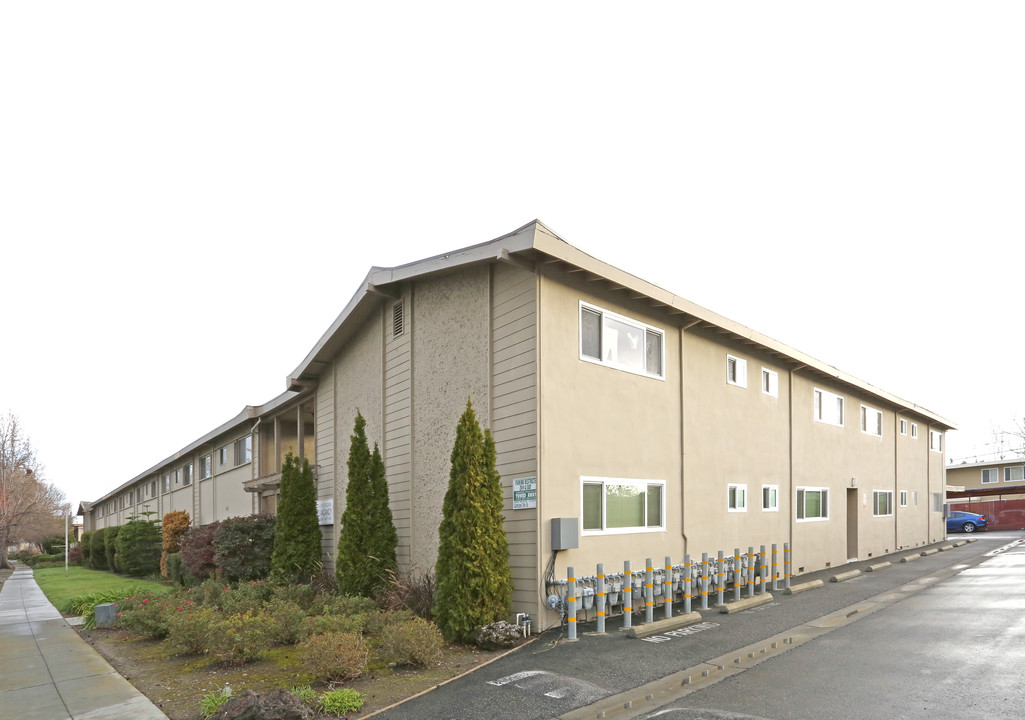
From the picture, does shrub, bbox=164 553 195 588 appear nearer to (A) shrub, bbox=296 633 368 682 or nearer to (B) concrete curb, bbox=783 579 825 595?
(A) shrub, bbox=296 633 368 682

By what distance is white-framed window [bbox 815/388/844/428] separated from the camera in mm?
22078

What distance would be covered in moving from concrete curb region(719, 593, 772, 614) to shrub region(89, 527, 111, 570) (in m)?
32.7

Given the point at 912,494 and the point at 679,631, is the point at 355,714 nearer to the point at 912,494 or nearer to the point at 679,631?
the point at 679,631

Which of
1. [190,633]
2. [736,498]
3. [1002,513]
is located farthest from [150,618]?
[1002,513]

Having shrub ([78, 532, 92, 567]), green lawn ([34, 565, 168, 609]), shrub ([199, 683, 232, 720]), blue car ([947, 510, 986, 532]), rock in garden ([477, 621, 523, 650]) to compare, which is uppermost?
shrub ([199, 683, 232, 720])

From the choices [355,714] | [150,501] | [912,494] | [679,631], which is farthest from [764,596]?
[150,501]

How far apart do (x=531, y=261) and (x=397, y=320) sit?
476cm

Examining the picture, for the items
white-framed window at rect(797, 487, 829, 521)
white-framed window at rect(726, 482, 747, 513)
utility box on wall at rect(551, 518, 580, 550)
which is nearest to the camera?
utility box on wall at rect(551, 518, 580, 550)

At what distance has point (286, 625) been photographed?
39.1ft

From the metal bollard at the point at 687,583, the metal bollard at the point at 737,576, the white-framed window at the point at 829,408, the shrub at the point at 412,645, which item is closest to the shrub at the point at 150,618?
the shrub at the point at 412,645

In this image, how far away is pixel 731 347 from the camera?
1764 cm

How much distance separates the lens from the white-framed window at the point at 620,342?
1330cm

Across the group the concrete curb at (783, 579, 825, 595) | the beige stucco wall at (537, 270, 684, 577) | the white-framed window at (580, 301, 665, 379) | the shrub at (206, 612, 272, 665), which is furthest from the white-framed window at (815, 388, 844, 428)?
the shrub at (206, 612, 272, 665)

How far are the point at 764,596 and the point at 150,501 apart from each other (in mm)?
39286
